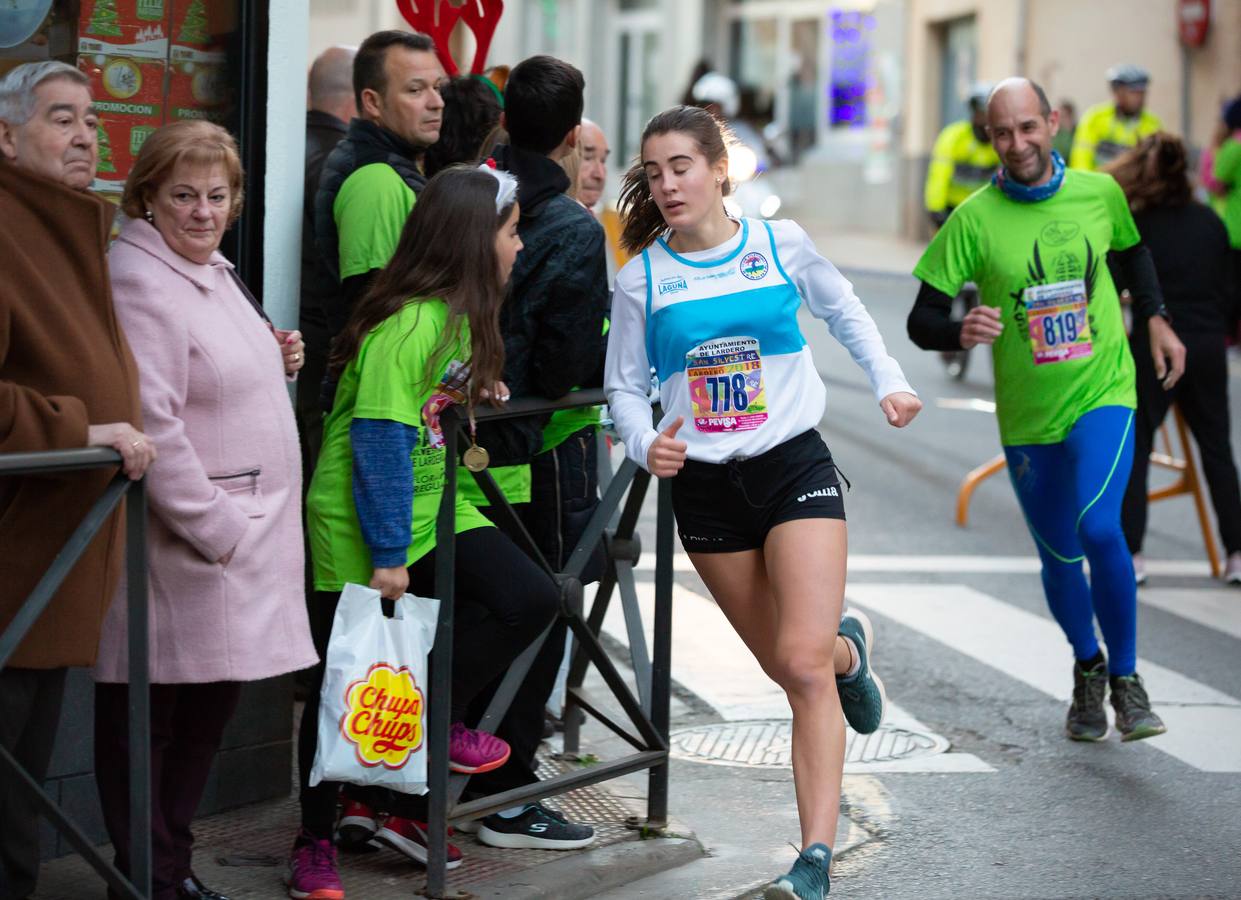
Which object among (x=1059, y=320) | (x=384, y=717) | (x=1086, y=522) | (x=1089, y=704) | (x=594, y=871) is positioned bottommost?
(x=594, y=871)

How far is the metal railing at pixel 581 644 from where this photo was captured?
456cm

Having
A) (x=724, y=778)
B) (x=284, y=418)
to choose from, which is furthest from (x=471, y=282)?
(x=724, y=778)

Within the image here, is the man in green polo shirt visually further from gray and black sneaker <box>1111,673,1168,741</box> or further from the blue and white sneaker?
gray and black sneaker <box>1111,673,1168,741</box>

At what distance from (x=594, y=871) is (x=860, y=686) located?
82 cm

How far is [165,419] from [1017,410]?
3151 millimetres

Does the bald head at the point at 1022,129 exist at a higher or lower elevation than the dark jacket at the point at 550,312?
higher

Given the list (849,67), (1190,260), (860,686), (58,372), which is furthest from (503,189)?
(849,67)

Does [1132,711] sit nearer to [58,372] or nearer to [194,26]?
[194,26]

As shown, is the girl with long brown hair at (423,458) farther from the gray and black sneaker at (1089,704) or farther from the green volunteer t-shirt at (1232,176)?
the green volunteer t-shirt at (1232,176)

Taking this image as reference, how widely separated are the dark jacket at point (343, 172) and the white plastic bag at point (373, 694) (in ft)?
3.73

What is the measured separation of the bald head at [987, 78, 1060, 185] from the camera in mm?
6125

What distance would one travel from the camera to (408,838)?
4.91 metres

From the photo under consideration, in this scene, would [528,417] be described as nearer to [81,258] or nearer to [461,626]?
[461,626]

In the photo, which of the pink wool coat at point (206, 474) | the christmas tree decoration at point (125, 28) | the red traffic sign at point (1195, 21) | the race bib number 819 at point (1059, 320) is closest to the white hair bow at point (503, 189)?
the pink wool coat at point (206, 474)
